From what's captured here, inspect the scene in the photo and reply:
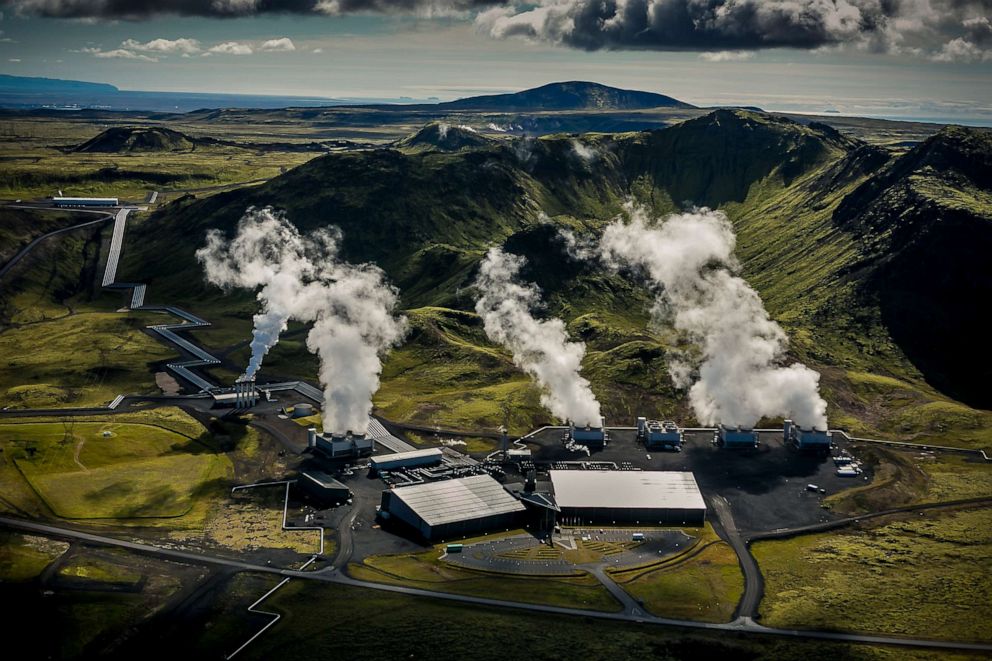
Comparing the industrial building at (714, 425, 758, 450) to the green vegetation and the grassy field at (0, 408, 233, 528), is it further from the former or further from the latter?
the grassy field at (0, 408, 233, 528)

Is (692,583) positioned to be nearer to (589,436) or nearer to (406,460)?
(589,436)

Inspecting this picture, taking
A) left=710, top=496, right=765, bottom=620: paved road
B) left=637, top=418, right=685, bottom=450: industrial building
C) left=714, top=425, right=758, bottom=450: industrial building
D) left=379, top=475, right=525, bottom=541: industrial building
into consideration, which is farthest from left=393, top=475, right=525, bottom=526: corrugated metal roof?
left=714, top=425, right=758, bottom=450: industrial building

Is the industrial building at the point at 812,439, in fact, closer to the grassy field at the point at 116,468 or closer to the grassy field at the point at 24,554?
the grassy field at the point at 116,468

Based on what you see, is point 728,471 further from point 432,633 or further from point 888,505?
point 432,633

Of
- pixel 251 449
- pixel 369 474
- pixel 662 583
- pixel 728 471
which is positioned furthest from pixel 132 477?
pixel 728 471

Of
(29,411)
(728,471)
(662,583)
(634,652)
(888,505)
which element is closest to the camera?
(634,652)

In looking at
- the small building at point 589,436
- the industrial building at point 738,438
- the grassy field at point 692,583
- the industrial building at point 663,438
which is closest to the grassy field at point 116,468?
the small building at point 589,436
